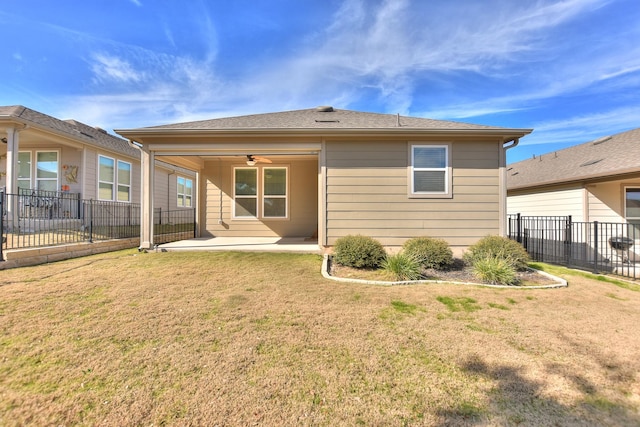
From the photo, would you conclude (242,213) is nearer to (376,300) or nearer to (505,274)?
(376,300)

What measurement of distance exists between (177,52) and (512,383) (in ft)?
46.4

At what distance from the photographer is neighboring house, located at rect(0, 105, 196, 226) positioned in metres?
8.09

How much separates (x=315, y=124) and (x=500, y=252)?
18.3 feet

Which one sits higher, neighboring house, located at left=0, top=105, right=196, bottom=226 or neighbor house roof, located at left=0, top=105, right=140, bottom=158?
neighbor house roof, located at left=0, top=105, right=140, bottom=158

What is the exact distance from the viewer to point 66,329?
3023 mm

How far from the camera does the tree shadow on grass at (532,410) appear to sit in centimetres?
188

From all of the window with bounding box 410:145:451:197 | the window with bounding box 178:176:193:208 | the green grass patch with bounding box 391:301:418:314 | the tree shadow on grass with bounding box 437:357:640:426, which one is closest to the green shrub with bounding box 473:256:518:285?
the green grass patch with bounding box 391:301:418:314

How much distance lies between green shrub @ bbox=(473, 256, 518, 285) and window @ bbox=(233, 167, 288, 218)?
6713mm

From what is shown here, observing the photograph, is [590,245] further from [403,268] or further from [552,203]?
[403,268]

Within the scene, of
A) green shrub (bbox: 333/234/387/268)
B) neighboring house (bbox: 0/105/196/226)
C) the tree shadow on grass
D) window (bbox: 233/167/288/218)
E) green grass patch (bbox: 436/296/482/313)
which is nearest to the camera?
the tree shadow on grass

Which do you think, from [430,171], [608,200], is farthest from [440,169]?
[608,200]

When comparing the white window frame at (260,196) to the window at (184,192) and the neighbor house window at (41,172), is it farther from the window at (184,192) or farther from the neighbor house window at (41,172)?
the window at (184,192)

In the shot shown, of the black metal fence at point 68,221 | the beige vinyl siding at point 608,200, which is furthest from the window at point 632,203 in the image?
the black metal fence at point 68,221

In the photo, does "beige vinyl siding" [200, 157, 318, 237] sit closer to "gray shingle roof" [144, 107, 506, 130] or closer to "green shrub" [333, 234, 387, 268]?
"gray shingle roof" [144, 107, 506, 130]
